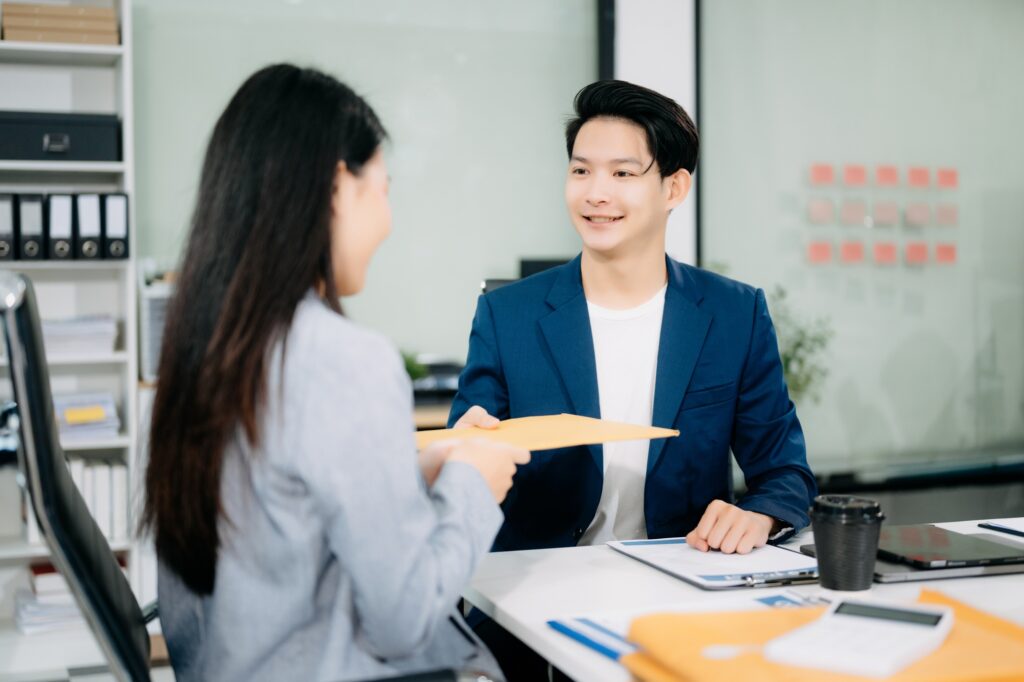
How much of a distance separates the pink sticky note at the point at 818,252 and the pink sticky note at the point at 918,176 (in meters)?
0.47

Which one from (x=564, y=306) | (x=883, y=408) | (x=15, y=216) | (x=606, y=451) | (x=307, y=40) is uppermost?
(x=307, y=40)

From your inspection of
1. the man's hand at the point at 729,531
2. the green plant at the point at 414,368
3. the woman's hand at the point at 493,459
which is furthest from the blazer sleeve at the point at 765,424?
the green plant at the point at 414,368

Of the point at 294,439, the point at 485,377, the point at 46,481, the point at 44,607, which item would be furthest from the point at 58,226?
the point at 294,439

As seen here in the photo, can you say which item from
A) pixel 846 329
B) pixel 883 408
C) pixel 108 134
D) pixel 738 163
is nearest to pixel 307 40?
pixel 108 134

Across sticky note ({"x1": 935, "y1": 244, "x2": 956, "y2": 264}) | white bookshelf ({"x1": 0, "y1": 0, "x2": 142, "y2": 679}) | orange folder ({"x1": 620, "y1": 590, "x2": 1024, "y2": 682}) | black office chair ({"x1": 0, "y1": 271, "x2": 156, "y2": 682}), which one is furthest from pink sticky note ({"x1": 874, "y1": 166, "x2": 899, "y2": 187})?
black office chair ({"x1": 0, "y1": 271, "x2": 156, "y2": 682})

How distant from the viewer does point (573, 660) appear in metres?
1.17

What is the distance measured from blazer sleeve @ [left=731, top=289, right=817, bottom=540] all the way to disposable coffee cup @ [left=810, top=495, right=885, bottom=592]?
1.76ft

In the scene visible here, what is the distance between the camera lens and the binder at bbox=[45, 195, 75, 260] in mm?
3812

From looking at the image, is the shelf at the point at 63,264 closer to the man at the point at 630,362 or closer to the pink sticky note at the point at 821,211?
the man at the point at 630,362

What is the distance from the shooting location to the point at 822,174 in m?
4.63

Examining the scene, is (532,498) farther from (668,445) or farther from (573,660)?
(573,660)

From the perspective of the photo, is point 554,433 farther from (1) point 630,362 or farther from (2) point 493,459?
(1) point 630,362

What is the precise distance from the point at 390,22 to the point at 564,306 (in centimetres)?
272

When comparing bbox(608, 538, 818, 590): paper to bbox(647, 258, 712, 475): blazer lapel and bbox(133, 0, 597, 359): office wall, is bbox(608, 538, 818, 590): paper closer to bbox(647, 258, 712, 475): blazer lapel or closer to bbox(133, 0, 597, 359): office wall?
bbox(647, 258, 712, 475): blazer lapel
